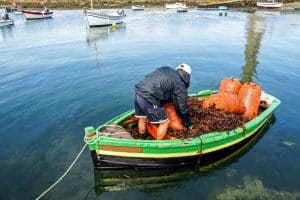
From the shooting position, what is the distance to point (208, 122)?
27.1ft

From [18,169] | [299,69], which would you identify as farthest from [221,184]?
[299,69]

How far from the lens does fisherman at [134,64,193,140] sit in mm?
6926

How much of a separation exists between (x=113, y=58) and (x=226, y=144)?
13.6 metres

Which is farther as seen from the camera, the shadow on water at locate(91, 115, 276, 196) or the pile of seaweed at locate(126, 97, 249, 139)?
the pile of seaweed at locate(126, 97, 249, 139)

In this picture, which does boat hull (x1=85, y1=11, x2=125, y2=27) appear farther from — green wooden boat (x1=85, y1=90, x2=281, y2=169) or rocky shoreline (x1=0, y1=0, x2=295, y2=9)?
green wooden boat (x1=85, y1=90, x2=281, y2=169)

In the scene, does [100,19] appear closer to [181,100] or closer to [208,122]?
[208,122]

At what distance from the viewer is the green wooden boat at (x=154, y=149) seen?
698 centimetres

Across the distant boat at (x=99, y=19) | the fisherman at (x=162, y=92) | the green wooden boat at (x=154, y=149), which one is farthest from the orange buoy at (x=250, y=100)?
the distant boat at (x=99, y=19)

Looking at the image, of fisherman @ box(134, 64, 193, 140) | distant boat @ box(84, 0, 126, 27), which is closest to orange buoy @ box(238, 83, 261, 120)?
fisherman @ box(134, 64, 193, 140)

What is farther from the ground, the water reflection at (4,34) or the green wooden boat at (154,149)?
the water reflection at (4,34)

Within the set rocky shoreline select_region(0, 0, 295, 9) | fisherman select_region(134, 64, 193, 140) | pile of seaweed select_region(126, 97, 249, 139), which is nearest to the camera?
fisherman select_region(134, 64, 193, 140)

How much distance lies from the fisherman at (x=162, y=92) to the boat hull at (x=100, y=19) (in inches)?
1182

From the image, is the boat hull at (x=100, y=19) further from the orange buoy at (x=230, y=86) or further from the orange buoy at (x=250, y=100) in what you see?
the orange buoy at (x=250, y=100)

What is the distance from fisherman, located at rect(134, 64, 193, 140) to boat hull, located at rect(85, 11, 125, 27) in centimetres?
3001
